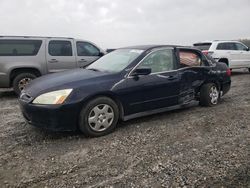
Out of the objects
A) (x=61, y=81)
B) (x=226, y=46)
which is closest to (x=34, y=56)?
(x=61, y=81)

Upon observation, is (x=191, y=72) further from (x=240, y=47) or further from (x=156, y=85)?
(x=240, y=47)

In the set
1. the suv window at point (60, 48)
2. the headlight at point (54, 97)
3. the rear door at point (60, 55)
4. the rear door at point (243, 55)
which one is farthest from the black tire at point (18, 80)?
the rear door at point (243, 55)

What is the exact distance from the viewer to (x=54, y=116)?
418 cm

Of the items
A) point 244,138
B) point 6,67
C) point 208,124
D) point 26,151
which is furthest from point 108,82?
point 6,67

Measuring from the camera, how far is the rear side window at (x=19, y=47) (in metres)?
7.93

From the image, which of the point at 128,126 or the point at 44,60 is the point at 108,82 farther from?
the point at 44,60

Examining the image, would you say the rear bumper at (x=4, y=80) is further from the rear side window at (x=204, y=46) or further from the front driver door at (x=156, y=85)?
the rear side window at (x=204, y=46)

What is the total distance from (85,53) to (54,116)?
5.41m

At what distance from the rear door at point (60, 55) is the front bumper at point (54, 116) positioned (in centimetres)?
441

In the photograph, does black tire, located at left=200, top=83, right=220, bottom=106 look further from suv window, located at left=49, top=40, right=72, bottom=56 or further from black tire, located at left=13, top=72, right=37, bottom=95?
black tire, located at left=13, top=72, right=37, bottom=95

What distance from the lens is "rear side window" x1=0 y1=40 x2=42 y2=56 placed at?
26.0ft

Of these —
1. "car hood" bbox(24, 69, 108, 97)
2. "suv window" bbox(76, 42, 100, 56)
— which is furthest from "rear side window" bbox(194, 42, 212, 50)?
"car hood" bbox(24, 69, 108, 97)

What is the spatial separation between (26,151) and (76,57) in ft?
17.9

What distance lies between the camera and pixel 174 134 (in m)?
4.59
